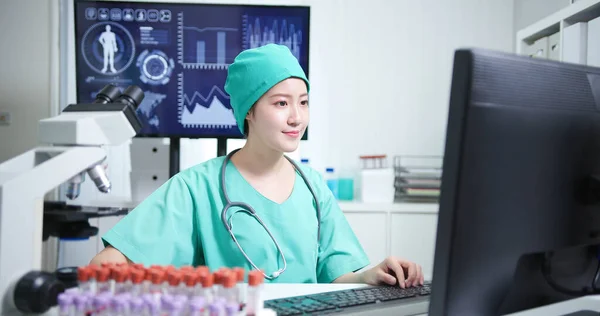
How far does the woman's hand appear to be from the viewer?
39.1 inches

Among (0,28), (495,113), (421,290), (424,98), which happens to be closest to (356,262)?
(421,290)

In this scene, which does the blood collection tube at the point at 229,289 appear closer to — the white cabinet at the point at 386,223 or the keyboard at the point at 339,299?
the keyboard at the point at 339,299

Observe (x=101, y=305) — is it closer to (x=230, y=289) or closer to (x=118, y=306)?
(x=118, y=306)

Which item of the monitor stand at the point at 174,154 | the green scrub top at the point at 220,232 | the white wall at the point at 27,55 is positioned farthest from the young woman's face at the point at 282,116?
the white wall at the point at 27,55

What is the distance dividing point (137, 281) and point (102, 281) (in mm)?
50

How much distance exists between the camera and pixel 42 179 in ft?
2.27

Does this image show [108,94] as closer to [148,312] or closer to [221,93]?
[148,312]

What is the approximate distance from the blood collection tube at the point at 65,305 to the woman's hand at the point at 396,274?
59 centimetres

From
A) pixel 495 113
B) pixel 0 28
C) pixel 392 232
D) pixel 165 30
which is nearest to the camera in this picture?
pixel 495 113

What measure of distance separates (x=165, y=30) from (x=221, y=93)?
0.37m

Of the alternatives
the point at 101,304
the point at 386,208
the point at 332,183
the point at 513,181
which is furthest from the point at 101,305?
the point at 332,183

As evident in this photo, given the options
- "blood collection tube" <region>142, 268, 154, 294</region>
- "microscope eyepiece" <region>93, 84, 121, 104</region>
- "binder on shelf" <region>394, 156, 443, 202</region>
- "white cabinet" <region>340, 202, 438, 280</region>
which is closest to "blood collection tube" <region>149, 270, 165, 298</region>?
"blood collection tube" <region>142, 268, 154, 294</region>

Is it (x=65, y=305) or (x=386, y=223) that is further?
(x=386, y=223)

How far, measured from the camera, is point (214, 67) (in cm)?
226
